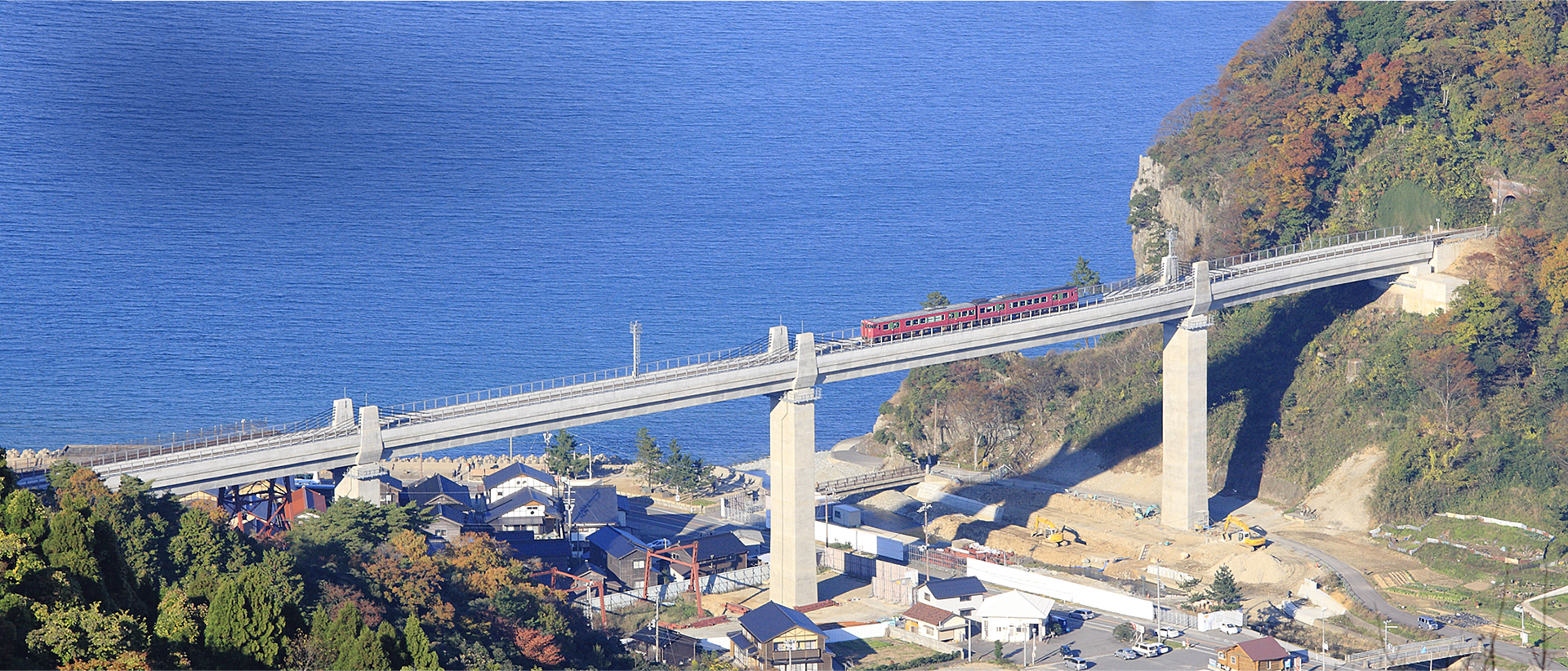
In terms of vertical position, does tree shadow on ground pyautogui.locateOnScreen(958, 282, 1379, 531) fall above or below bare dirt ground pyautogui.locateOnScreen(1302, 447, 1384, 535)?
above

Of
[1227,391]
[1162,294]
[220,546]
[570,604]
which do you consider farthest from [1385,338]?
[220,546]

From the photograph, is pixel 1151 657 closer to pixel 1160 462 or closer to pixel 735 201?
pixel 1160 462

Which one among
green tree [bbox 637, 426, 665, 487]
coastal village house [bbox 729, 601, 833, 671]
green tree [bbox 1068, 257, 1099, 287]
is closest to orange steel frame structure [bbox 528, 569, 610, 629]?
coastal village house [bbox 729, 601, 833, 671]

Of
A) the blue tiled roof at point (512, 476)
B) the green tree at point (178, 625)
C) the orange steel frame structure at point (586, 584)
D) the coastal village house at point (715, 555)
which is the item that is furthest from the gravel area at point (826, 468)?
the green tree at point (178, 625)

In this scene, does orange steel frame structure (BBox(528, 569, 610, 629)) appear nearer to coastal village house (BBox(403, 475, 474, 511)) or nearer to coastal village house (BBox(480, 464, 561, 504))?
coastal village house (BBox(403, 475, 474, 511))

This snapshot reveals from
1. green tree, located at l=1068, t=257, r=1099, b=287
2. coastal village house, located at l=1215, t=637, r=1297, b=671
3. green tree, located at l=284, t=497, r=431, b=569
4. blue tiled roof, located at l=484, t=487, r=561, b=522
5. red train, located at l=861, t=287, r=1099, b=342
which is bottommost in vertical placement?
coastal village house, located at l=1215, t=637, r=1297, b=671


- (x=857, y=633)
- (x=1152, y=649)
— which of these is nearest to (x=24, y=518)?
(x=857, y=633)

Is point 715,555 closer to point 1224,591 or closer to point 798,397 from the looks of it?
point 798,397
